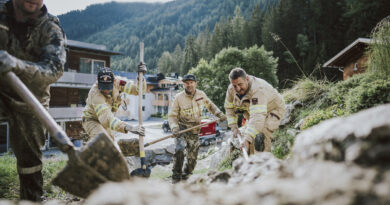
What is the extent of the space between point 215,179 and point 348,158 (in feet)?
3.17

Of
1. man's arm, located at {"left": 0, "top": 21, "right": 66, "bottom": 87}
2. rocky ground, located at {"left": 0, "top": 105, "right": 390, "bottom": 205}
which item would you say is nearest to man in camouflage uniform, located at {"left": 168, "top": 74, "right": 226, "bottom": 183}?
man's arm, located at {"left": 0, "top": 21, "right": 66, "bottom": 87}

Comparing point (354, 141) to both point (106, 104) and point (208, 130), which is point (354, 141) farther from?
point (208, 130)

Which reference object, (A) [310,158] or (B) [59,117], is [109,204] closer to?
(A) [310,158]

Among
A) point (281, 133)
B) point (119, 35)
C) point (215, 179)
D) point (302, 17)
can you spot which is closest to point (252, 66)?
point (302, 17)

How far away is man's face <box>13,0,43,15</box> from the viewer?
243 cm

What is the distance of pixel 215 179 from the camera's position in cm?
172

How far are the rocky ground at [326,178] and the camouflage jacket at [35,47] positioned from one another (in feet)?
6.02

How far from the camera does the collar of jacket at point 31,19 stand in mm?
2450

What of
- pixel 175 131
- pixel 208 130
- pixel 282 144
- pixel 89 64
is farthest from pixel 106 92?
pixel 89 64

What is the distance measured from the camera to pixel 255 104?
3.90 m

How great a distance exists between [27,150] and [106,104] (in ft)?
5.58

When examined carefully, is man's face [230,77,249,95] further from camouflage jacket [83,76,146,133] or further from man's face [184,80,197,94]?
camouflage jacket [83,76,146,133]

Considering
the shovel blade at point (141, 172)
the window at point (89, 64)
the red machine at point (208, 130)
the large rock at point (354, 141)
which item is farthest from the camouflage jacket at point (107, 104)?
the window at point (89, 64)

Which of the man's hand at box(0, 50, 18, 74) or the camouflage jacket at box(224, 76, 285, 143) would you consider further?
the camouflage jacket at box(224, 76, 285, 143)
